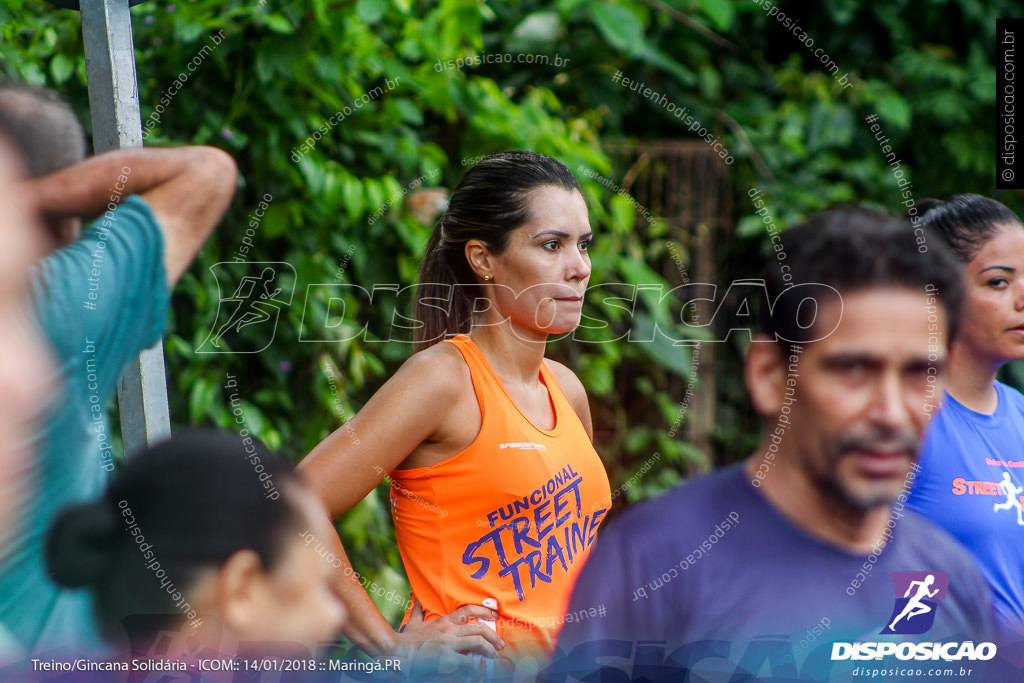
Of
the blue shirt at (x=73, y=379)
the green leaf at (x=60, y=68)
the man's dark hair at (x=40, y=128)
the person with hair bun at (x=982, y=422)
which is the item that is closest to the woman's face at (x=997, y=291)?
the person with hair bun at (x=982, y=422)

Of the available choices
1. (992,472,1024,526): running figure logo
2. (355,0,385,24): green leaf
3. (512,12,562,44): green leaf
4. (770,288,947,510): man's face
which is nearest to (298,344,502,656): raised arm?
(770,288,947,510): man's face

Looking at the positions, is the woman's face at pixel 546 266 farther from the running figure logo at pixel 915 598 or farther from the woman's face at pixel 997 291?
the running figure logo at pixel 915 598

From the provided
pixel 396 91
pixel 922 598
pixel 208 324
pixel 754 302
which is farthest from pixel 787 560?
pixel 396 91

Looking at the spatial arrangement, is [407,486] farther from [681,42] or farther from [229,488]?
[681,42]

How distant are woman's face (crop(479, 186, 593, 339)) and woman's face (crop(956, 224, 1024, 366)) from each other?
2.38 feet

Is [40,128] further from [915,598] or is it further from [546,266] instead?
[915,598]

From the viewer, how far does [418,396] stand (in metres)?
1.80

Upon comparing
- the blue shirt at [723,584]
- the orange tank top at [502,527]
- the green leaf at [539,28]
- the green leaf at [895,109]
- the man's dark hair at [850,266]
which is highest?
the green leaf at [895,109]

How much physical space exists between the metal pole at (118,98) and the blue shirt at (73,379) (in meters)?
0.27

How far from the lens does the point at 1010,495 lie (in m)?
1.75

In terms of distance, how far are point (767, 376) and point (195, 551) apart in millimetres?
703

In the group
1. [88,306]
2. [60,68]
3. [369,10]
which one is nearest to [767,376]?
[88,306]

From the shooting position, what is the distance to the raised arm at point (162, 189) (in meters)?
1.25

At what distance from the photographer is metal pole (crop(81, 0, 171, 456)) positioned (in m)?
1.52
